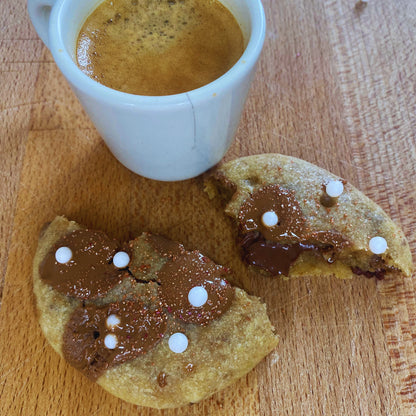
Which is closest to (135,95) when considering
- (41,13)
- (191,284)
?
(41,13)

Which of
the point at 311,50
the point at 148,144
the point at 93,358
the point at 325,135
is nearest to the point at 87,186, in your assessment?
the point at 148,144

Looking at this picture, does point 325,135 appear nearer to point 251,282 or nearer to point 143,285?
point 251,282

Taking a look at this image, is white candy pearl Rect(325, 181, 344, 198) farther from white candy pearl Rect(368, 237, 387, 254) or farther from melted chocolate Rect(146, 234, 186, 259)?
melted chocolate Rect(146, 234, 186, 259)

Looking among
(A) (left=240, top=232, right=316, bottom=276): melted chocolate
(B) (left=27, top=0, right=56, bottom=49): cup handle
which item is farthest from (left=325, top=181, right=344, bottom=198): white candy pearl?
(B) (left=27, top=0, right=56, bottom=49): cup handle

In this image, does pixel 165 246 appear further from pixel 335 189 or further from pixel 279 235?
pixel 335 189

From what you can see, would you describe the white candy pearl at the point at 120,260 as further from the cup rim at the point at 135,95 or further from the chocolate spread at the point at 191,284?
the cup rim at the point at 135,95

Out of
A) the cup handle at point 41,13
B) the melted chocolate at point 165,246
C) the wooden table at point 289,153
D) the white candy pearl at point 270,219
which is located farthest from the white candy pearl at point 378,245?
the cup handle at point 41,13
